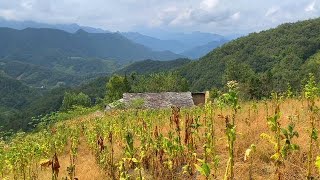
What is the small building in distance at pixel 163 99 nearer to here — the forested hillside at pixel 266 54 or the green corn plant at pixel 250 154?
the green corn plant at pixel 250 154

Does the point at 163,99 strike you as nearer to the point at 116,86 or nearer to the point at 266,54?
the point at 116,86

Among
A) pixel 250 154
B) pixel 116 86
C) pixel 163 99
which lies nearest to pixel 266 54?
pixel 116 86

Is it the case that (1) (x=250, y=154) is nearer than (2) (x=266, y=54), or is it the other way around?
(1) (x=250, y=154)

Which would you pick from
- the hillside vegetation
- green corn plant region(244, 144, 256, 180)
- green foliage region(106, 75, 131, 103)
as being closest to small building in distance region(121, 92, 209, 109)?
the hillside vegetation

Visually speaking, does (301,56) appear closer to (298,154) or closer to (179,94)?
(179,94)

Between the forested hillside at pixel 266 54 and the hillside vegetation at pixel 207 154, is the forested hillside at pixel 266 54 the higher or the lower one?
the higher one

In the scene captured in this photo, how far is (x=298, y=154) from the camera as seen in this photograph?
22.3ft

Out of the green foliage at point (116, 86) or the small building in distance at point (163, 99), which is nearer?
the small building in distance at point (163, 99)

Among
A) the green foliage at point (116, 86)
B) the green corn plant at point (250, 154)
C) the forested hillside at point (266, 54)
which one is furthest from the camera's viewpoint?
the forested hillside at point (266, 54)

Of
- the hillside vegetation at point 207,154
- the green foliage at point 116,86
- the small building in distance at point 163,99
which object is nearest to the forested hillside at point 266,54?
the green foliage at point 116,86

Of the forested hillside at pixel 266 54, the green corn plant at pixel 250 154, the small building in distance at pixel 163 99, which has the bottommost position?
the small building in distance at pixel 163 99

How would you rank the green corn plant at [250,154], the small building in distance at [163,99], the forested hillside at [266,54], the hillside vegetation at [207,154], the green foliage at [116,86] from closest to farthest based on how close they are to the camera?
the green corn plant at [250,154] → the hillside vegetation at [207,154] → the small building in distance at [163,99] → the green foliage at [116,86] → the forested hillside at [266,54]

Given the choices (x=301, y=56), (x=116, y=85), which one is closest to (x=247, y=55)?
(x=301, y=56)

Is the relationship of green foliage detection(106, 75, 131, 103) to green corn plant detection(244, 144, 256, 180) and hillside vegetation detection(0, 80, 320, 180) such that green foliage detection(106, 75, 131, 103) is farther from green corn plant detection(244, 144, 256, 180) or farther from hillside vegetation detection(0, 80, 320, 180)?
green corn plant detection(244, 144, 256, 180)
